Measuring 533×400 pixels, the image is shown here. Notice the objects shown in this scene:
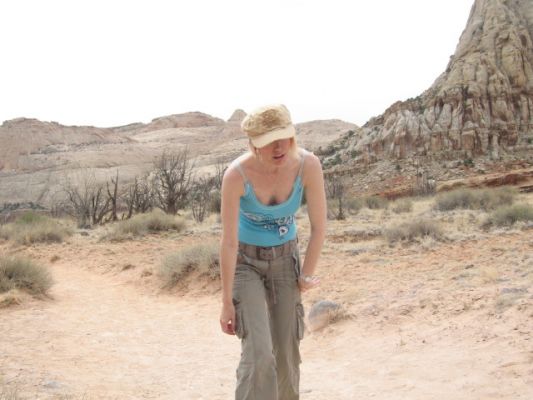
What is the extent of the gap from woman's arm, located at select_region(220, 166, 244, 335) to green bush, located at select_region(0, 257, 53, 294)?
6.32 metres

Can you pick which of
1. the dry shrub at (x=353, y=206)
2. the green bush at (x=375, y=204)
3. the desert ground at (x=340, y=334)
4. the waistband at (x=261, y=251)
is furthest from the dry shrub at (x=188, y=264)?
the green bush at (x=375, y=204)

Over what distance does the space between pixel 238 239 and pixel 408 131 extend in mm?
34611

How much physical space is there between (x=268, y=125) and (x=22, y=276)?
22.9ft

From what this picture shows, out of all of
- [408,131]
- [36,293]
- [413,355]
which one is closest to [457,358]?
[413,355]

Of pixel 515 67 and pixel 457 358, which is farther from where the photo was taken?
pixel 515 67

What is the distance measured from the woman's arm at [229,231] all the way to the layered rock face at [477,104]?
32.9 m

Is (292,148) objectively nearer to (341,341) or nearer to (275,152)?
(275,152)

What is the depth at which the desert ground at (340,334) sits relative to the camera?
13.7 ft

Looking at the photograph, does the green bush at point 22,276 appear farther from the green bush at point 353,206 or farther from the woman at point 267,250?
the green bush at point 353,206

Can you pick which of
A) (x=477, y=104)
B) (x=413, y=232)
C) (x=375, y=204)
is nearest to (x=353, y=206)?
(x=375, y=204)

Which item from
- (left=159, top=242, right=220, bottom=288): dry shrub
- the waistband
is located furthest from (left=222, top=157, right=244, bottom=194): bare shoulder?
(left=159, top=242, right=220, bottom=288): dry shrub

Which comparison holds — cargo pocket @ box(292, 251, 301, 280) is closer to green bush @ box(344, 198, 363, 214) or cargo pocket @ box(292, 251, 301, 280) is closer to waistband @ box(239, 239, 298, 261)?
waistband @ box(239, 239, 298, 261)

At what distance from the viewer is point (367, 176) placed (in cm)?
3425

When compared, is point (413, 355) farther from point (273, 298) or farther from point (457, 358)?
point (273, 298)
